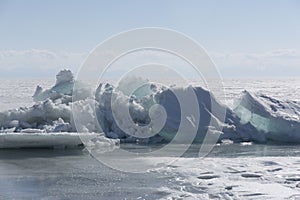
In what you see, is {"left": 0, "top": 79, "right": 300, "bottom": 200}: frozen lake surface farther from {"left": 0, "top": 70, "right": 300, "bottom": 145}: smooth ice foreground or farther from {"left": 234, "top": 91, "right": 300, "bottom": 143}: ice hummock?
{"left": 234, "top": 91, "right": 300, "bottom": 143}: ice hummock

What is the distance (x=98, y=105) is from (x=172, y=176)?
4151mm

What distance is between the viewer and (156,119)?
9500mm

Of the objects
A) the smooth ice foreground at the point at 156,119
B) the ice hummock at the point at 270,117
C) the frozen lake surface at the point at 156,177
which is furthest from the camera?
the ice hummock at the point at 270,117

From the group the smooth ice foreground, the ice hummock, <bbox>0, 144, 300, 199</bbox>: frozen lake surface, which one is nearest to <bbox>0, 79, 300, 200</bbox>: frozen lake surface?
<bbox>0, 144, 300, 199</bbox>: frozen lake surface

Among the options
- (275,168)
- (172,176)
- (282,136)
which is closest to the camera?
(172,176)

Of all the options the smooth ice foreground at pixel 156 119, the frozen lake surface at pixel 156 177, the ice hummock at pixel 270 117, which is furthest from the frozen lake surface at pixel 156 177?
the ice hummock at pixel 270 117

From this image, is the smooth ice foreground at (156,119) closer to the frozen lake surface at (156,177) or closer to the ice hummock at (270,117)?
the ice hummock at (270,117)

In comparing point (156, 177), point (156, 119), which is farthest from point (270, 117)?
point (156, 177)

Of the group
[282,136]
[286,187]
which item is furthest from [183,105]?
[286,187]

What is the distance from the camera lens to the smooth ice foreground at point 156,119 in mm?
9328

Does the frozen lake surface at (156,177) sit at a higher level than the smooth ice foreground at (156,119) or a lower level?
lower

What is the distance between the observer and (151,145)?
8.85 m

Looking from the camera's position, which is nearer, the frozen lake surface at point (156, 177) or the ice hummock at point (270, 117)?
the frozen lake surface at point (156, 177)

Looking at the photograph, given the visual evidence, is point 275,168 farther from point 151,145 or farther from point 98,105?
point 98,105
